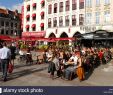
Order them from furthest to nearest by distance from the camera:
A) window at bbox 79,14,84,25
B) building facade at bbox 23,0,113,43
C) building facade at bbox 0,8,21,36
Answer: building facade at bbox 0,8,21,36 < window at bbox 79,14,84,25 < building facade at bbox 23,0,113,43

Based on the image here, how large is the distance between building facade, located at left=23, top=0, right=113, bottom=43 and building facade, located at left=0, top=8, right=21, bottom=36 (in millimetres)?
19589

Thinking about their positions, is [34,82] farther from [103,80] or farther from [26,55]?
[26,55]

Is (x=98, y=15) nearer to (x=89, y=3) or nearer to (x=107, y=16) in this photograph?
(x=107, y=16)

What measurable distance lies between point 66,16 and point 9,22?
3563 cm

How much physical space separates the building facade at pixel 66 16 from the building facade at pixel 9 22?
64.3 ft

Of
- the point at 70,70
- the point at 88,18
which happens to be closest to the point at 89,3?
the point at 88,18

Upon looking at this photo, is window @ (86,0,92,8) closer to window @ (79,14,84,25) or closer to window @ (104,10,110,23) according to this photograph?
window @ (79,14,84,25)

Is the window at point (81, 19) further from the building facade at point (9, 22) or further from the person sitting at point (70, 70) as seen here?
the building facade at point (9, 22)

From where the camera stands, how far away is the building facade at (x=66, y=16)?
→ 41756mm

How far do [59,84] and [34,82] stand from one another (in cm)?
131

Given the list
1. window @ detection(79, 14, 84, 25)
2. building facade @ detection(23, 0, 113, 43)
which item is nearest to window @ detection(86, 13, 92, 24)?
building facade @ detection(23, 0, 113, 43)

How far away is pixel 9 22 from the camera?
79.9 meters

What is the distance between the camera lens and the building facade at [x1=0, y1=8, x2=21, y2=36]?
7680cm

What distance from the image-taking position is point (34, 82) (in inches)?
560
